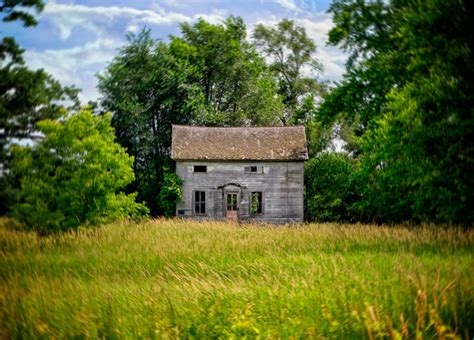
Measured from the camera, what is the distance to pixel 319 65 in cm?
3747

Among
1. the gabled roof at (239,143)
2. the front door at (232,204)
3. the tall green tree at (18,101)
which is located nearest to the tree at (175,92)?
the gabled roof at (239,143)

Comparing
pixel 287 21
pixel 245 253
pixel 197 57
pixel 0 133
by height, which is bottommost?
pixel 245 253

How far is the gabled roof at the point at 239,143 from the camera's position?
25.3 meters

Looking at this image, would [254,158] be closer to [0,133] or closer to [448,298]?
[0,133]

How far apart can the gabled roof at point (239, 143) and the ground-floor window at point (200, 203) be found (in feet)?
8.12

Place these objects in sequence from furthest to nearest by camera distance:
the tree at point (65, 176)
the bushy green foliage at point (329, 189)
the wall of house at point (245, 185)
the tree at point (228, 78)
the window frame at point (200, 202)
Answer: the tree at point (228, 78) < the bushy green foliage at point (329, 189) < the window frame at point (200, 202) < the wall of house at point (245, 185) < the tree at point (65, 176)

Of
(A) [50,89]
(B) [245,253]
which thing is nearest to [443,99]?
(B) [245,253]

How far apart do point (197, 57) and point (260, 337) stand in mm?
32156

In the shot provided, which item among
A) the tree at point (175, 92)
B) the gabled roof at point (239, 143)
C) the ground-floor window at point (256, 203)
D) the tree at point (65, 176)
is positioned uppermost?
the tree at point (175, 92)

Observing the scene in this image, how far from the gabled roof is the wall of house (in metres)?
0.52

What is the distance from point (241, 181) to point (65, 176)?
14.5 meters

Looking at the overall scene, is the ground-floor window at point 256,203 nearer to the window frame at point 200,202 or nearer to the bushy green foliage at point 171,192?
the window frame at point 200,202

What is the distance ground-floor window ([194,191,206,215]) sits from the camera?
25547 millimetres

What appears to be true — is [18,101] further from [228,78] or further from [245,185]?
[228,78]
